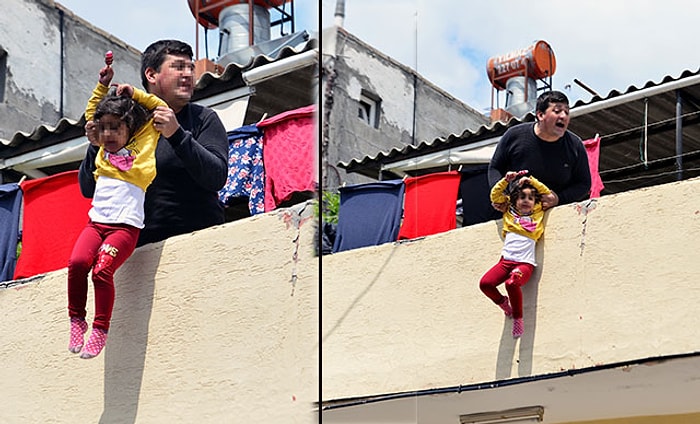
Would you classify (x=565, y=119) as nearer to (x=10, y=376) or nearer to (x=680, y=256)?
(x=680, y=256)

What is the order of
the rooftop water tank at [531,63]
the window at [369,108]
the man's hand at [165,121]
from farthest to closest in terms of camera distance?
the rooftop water tank at [531,63] < the window at [369,108] < the man's hand at [165,121]

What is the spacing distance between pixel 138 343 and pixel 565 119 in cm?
236

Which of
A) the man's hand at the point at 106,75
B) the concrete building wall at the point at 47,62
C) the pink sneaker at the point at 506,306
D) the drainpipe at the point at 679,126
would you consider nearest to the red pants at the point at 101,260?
the man's hand at the point at 106,75

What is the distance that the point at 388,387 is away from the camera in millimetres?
6215

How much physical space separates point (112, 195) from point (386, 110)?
1049 centimetres

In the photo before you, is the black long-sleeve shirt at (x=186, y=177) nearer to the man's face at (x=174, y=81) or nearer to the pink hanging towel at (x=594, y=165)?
the man's face at (x=174, y=81)

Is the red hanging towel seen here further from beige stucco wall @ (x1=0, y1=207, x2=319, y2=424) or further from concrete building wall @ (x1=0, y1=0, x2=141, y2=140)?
concrete building wall @ (x1=0, y1=0, x2=141, y2=140)

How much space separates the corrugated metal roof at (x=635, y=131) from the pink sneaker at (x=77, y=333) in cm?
509

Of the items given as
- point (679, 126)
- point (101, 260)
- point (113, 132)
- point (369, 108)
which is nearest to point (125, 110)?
point (113, 132)

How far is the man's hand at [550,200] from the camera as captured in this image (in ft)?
19.4

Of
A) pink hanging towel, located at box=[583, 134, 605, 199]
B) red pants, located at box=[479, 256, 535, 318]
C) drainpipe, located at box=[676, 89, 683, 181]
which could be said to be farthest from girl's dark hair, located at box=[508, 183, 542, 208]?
drainpipe, located at box=[676, 89, 683, 181]

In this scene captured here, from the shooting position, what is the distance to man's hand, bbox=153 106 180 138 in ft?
14.6

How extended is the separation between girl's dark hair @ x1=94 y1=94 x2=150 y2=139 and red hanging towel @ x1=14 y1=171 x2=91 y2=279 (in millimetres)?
1324

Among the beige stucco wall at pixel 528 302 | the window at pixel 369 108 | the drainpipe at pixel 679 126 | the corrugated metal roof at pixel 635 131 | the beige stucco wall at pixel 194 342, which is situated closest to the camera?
the beige stucco wall at pixel 194 342
